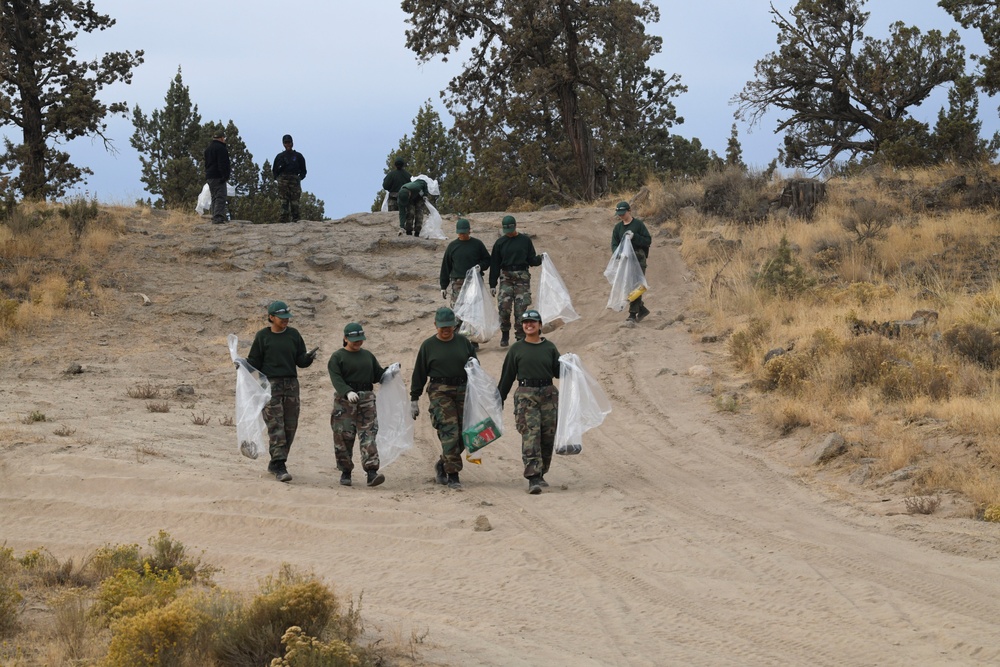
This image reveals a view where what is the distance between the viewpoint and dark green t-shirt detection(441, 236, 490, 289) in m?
15.0

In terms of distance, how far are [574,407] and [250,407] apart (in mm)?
3144

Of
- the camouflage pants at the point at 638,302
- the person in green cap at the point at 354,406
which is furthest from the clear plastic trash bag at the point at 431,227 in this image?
the person in green cap at the point at 354,406

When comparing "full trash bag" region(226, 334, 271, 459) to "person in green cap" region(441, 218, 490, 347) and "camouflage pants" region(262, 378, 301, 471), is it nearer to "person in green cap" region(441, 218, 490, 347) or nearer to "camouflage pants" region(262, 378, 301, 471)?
"camouflage pants" region(262, 378, 301, 471)

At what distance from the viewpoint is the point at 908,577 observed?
7.77 meters

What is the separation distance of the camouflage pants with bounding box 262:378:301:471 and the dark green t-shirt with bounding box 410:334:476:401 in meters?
1.21

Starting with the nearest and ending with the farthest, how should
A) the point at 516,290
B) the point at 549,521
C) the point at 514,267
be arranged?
the point at 549,521, the point at 514,267, the point at 516,290

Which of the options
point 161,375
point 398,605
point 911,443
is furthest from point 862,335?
point 161,375

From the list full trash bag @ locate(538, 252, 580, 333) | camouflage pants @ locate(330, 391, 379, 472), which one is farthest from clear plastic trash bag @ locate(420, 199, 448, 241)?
camouflage pants @ locate(330, 391, 379, 472)

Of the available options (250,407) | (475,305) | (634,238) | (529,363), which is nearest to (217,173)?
(475,305)

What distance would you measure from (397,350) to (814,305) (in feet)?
20.7

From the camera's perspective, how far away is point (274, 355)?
1068 centimetres

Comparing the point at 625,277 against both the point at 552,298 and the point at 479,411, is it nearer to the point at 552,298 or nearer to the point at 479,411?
the point at 552,298

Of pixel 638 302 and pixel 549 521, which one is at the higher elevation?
pixel 638 302

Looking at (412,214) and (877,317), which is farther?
(412,214)
